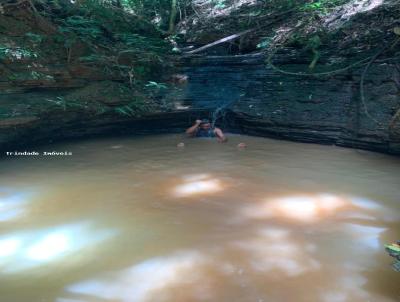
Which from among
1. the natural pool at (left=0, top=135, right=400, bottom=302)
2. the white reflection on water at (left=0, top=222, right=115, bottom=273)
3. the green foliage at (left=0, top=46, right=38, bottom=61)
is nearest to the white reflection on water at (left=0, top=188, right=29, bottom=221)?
the natural pool at (left=0, top=135, right=400, bottom=302)

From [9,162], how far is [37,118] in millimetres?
1038

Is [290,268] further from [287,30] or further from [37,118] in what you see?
[287,30]

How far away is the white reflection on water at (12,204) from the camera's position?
3641mm

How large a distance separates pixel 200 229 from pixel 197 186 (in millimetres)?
1190

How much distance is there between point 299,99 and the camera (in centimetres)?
689

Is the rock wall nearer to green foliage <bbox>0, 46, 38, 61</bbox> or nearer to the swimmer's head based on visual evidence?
the swimmer's head

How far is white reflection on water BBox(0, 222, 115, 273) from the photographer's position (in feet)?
9.11

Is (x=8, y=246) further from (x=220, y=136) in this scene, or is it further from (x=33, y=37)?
(x=220, y=136)


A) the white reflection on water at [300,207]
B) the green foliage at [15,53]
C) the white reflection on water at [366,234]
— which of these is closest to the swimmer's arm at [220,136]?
the white reflection on water at [300,207]

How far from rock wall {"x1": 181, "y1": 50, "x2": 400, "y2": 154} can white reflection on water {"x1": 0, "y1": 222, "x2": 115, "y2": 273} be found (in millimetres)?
4507

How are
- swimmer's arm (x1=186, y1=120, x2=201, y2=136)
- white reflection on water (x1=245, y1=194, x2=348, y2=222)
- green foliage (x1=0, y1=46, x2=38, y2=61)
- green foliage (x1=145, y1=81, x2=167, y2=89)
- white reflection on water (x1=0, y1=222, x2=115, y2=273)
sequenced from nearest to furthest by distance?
white reflection on water (x1=0, y1=222, x2=115, y2=273) < white reflection on water (x1=245, y1=194, x2=348, y2=222) < green foliage (x1=0, y1=46, x2=38, y2=61) < swimmer's arm (x1=186, y1=120, x2=201, y2=136) < green foliage (x1=145, y1=81, x2=167, y2=89)

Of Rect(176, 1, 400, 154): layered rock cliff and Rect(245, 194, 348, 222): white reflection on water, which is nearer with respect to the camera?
Rect(245, 194, 348, 222): white reflection on water

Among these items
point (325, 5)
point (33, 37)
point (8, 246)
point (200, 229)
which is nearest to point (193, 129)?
point (33, 37)

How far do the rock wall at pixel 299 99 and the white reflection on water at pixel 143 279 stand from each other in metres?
4.34
